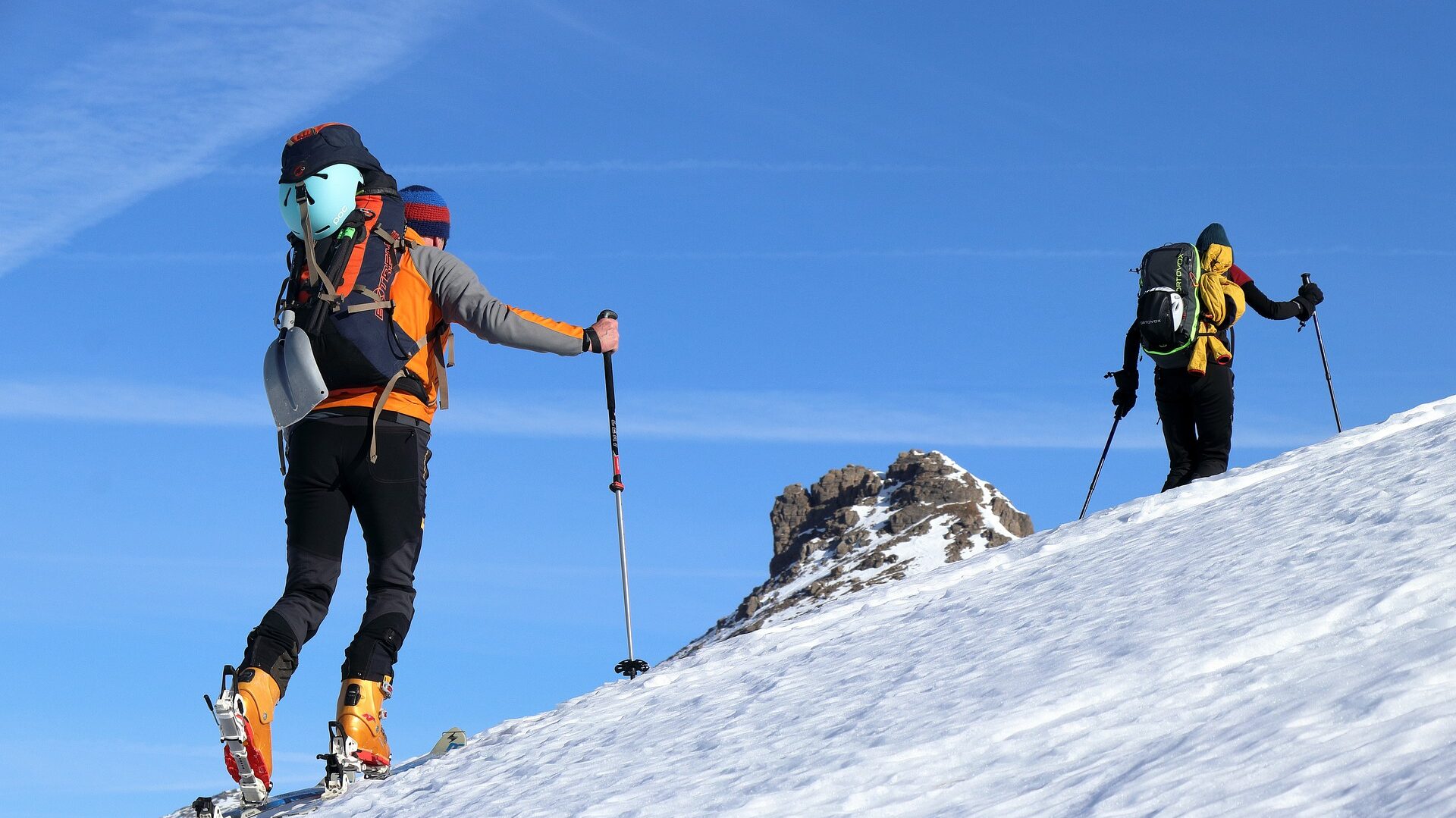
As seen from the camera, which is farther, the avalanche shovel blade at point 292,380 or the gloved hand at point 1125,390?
the gloved hand at point 1125,390

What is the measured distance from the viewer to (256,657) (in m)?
6.47

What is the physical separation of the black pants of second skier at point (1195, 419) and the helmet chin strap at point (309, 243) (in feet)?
23.0

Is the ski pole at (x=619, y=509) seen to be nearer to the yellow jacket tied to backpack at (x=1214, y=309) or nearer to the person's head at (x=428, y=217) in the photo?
the person's head at (x=428, y=217)

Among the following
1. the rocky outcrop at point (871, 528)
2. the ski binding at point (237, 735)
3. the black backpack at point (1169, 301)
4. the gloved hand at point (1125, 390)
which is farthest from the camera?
the rocky outcrop at point (871, 528)

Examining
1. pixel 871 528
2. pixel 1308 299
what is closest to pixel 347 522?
pixel 1308 299

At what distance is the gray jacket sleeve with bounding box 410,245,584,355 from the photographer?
693cm

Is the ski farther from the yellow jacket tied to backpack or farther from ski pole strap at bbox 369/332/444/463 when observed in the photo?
the yellow jacket tied to backpack

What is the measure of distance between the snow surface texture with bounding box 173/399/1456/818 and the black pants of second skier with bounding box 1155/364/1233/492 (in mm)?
2279

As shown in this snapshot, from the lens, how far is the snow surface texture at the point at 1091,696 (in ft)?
11.6

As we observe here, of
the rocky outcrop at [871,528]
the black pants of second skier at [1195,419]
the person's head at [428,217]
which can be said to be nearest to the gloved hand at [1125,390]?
the black pants of second skier at [1195,419]

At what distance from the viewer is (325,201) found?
22.5 ft

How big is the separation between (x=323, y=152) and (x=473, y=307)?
1110mm

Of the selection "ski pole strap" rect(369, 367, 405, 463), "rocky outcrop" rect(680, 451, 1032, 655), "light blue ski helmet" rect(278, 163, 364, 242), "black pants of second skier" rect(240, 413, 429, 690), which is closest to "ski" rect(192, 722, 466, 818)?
"black pants of second skier" rect(240, 413, 429, 690)

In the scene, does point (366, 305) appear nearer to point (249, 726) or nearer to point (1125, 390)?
point (249, 726)
